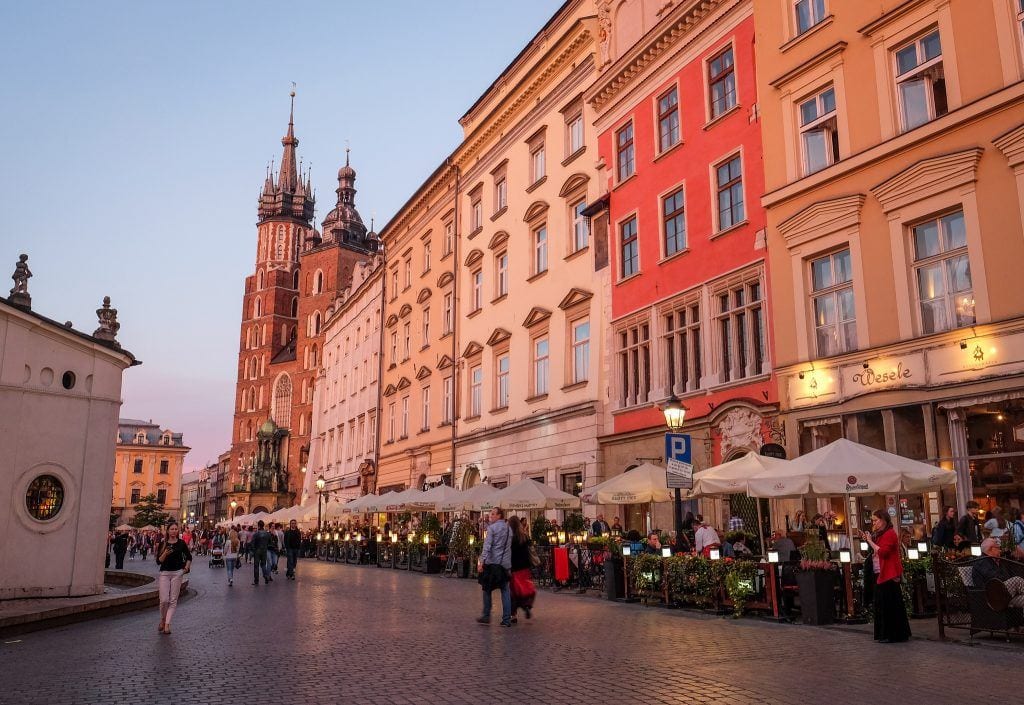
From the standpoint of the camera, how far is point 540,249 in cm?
3328

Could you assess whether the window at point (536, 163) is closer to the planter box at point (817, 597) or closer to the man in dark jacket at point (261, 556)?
the man in dark jacket at point (261, 556)

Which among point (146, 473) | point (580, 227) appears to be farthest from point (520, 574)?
point (146, 473)

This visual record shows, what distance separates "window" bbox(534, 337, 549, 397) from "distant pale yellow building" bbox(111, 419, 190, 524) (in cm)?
11193

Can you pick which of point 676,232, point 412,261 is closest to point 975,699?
point 676,232

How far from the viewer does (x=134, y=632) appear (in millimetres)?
14156

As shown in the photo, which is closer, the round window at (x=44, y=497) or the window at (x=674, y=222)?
the round window at (x=44, y=497)

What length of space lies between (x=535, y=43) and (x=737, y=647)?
27.6 m

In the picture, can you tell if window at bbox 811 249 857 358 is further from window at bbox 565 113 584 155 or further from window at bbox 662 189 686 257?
window at bbox 565 113 584 155

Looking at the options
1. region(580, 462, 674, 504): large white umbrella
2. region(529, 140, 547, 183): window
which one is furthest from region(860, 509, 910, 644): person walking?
region(529, 140, 547, 183): window

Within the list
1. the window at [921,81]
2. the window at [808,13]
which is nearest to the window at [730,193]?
the window at [808,13]

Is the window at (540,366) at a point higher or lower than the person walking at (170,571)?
higher

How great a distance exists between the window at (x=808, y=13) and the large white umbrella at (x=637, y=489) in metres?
11.4

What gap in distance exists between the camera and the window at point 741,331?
21875 millimetres

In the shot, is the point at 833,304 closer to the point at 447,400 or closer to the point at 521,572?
the point at 521,572
